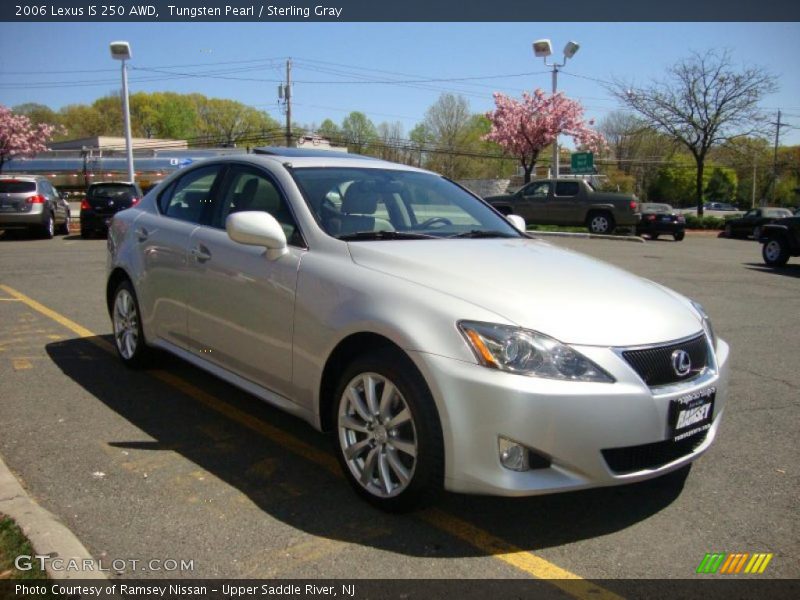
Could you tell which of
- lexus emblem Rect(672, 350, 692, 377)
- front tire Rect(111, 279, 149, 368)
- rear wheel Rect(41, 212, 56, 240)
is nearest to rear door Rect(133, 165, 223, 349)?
front tire Rect(111, 279, 149, 368)

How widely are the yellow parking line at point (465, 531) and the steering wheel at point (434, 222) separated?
1.46 meters

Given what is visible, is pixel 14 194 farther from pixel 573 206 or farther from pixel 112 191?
pixel 573 206

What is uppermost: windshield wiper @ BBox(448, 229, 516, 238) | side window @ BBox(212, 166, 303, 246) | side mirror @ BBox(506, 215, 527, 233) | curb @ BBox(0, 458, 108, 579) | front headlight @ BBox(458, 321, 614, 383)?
side window @ BBox(212, 166, 303, 246)

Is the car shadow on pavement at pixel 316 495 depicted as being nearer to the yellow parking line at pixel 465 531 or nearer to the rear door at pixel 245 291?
the yellow parking line at pixel 465 531

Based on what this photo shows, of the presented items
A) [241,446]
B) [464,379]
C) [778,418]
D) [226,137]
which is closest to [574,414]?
[464,379]

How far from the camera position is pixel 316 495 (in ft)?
11.4

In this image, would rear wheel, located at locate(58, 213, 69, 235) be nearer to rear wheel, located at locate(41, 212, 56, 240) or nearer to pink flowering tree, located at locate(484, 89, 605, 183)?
rear wheel, located at locate(41, 212, 56, 240)

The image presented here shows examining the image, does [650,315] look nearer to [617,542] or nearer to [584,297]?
[584,297]

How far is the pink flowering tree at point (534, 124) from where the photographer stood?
Result: 3256 centimetres

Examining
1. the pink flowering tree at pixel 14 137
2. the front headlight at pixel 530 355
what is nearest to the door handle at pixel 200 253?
the front headlight at pixel 530 355

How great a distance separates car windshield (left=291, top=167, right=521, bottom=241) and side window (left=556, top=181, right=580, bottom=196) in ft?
63.8

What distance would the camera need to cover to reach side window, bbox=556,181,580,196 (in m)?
23.4

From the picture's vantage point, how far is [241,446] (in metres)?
4.08

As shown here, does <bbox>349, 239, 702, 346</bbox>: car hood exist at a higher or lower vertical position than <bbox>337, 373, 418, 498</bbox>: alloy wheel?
higher
